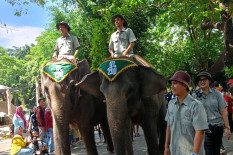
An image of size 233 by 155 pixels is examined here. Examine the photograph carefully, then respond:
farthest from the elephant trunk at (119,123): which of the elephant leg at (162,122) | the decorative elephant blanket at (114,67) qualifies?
the elephant leg at (162,122)

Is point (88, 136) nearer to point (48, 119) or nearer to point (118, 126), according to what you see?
point (118, 126)

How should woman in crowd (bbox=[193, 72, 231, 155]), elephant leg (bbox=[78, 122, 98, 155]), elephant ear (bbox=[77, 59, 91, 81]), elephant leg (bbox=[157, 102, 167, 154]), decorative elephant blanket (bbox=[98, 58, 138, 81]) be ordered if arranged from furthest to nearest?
elephant leg (bbox=[157, 102, 167, 154])
elephant ear (bbox=[77, 59, 91, 81])
elephant leg (bbox=[78, 122, 98, 155])
decorative elephant blanket (bbox=[98, 58, 138, 81])
woman in crowd (bbox=[193, 72, 231, 155])

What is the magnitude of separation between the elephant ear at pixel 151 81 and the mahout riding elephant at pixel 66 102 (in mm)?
1475

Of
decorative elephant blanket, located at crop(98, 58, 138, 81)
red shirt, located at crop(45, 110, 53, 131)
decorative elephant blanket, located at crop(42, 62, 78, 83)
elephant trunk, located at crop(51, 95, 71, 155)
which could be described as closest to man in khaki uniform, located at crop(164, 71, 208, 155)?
decorative elephant blanket, located at crop(98, 58, 138, 81)

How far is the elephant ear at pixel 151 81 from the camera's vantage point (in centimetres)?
507

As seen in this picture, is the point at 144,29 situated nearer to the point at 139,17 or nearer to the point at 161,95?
the point at 139,17

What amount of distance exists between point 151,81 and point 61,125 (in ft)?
6.40

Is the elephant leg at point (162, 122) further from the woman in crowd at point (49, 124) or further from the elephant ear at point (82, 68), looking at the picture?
the woman in crowd at point (49, 124)

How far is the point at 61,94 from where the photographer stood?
5363mm

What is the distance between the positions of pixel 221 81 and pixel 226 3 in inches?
636

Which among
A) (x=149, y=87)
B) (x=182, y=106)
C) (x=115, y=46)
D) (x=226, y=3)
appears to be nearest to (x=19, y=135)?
(x=115, y=46)

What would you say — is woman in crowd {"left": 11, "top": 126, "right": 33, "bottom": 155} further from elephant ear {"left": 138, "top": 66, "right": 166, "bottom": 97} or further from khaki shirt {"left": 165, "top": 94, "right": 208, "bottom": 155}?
khaki shirt {"left": 165, "top": 94, "right": 208, "bottom": 155}

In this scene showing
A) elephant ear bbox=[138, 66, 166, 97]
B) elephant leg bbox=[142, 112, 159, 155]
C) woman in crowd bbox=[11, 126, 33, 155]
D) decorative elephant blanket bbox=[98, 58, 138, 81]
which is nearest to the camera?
decorative elephant blanket bbox=[98, 58, 138, 81]

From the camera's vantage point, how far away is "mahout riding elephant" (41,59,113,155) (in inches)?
205
